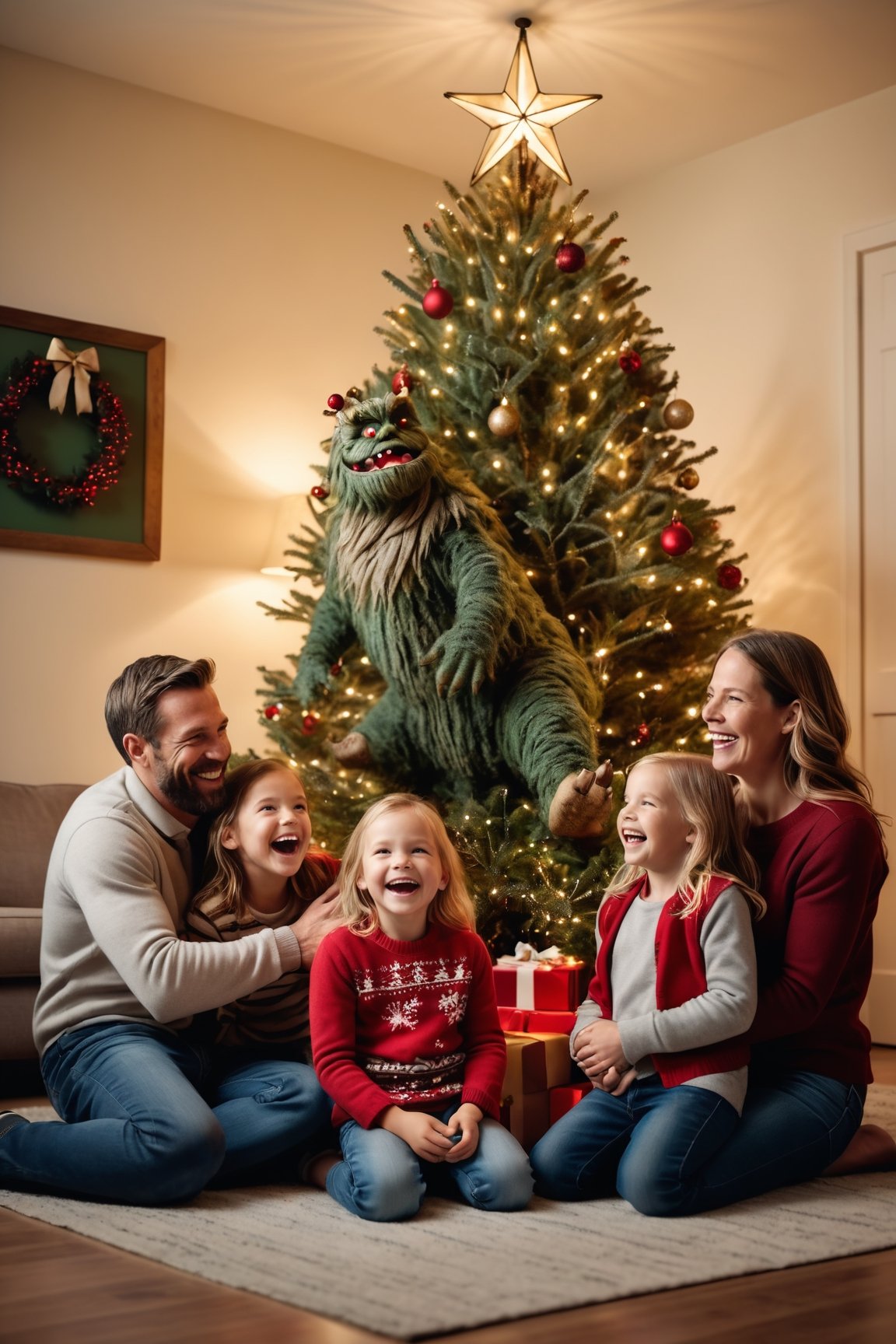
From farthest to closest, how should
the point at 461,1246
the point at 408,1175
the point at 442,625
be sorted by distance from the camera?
the point at 442,625, the point at 408,1175, the point at 461,1246

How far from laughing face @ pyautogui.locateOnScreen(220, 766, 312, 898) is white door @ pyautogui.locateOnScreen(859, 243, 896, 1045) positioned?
243 centimetres

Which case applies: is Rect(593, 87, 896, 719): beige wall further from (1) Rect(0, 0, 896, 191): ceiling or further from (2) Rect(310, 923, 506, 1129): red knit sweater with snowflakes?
(2) Rect(310, 923, 506, 1129): red knit sweater with snowflakes

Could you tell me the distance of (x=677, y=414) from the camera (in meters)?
3.59

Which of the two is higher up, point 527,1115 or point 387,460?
point 387,460

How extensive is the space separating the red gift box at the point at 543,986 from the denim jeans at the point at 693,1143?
0.32 metres

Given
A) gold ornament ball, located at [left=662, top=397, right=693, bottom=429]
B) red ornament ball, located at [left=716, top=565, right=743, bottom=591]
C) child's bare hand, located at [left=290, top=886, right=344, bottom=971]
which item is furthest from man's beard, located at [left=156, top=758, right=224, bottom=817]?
gold ornament ball, located at [left=662, top=397, right=693, bottom=429]

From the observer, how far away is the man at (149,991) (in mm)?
2008

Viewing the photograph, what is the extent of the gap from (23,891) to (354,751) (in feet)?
3.01

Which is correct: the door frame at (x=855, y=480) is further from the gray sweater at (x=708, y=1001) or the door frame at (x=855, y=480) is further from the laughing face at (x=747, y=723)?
the gray sweater at (x=708, y=1001)

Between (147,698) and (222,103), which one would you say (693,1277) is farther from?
(222,103)

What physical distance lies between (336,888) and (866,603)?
254cm

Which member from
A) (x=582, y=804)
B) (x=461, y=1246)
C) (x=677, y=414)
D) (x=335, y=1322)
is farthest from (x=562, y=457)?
(x=335, y=1322)

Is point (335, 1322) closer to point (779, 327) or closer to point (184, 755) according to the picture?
point (184, 755)

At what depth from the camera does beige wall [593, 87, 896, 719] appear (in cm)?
436
